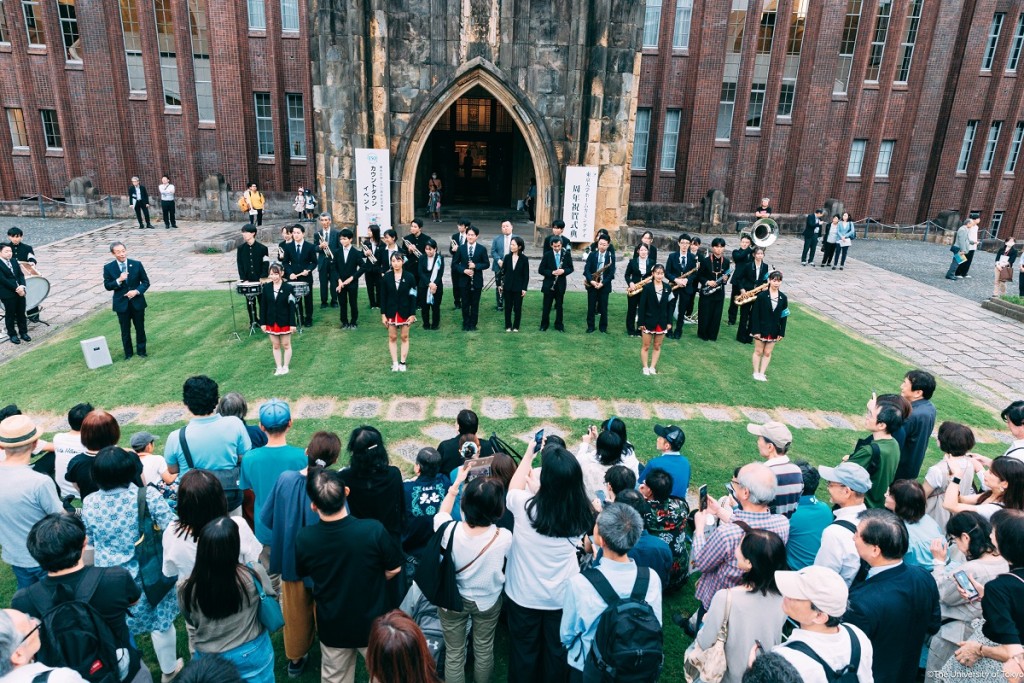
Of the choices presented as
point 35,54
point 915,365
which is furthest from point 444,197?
point 915,365

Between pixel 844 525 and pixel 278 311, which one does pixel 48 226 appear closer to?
pixel 278 311

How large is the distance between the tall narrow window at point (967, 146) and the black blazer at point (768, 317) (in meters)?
23.6

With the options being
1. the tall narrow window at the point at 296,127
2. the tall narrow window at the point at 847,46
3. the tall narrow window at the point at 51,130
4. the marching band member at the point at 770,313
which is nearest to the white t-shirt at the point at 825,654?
the marching band member at the point at 770,313

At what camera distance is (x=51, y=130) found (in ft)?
79.2

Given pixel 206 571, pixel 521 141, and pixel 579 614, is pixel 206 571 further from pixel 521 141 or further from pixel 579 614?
pixel 521 141

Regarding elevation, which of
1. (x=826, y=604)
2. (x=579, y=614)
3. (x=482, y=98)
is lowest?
(x=579, y=614)

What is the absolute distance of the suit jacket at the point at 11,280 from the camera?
10648 mm

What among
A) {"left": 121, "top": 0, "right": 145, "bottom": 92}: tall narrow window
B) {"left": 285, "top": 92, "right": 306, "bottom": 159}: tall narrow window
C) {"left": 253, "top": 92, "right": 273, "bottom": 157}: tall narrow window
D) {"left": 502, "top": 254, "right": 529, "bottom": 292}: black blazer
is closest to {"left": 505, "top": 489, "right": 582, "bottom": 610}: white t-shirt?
{"left": 502, "top": 254, "right": 529, "bottom": 292}: black blazer

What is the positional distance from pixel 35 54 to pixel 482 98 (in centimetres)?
1626

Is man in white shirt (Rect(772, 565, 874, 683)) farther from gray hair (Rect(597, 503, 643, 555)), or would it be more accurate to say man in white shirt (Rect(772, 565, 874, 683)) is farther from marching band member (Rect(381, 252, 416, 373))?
marching band member (Rect(381, 252, 416, 373))

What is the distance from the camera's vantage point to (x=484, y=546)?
3875 millimetres

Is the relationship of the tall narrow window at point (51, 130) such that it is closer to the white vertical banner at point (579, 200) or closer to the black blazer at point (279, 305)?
the white vertical banner at point (579, 200)

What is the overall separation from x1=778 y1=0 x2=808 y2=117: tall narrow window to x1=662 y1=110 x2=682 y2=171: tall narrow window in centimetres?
420

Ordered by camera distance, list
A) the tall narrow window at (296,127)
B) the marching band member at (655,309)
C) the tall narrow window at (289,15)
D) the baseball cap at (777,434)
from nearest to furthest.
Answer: the baseball cap at (777,434)
the marching band member at (655,309)
the tall narrow window at (289,15)
the tall narrow window at (296,127)
